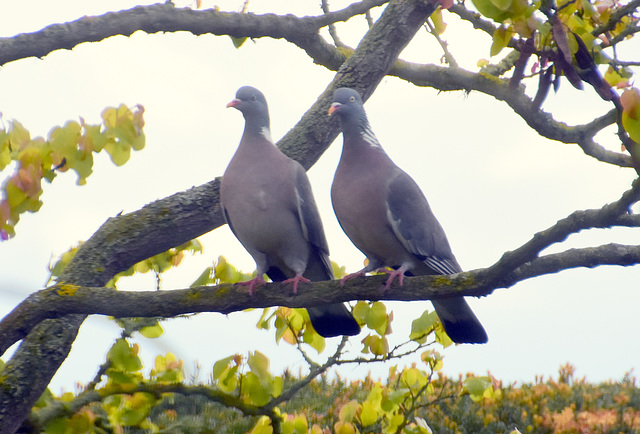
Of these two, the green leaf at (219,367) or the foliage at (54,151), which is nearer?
the foliage at (54,151)

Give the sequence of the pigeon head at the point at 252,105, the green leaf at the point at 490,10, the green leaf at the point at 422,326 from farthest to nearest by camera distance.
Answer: the green leaf at the point at 422,326 → the pigeon head at the point at 252,105 → the green leaf at the point at 490,10

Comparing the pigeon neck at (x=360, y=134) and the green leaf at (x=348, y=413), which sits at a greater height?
the pigeon neck at (x=360, y=134)

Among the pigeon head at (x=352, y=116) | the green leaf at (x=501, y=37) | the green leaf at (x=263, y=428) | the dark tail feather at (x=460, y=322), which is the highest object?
the pigeon head at (x=352, y=116)

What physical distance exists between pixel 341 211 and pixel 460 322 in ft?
3.03

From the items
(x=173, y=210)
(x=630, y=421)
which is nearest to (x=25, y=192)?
(x=173, y=210)

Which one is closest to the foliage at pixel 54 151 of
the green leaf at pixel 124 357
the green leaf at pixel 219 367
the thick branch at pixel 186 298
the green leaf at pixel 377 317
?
the thick branch at pixel 186 298

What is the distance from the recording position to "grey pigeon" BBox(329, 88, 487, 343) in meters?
3.32

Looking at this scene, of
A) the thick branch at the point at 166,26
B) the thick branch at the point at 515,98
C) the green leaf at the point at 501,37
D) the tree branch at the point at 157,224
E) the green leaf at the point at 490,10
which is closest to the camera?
the green leaf at the point at 490,10

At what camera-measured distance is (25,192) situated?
2891mm

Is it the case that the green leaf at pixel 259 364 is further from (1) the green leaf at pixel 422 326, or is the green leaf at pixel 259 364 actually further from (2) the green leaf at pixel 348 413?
(1) the green leaf at pixel 422 326

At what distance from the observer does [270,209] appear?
3.29 meters

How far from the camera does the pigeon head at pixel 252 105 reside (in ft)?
11.5

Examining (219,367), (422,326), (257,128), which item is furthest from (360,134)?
(219,367)

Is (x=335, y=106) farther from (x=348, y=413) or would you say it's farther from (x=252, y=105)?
(x=348, y=413)
